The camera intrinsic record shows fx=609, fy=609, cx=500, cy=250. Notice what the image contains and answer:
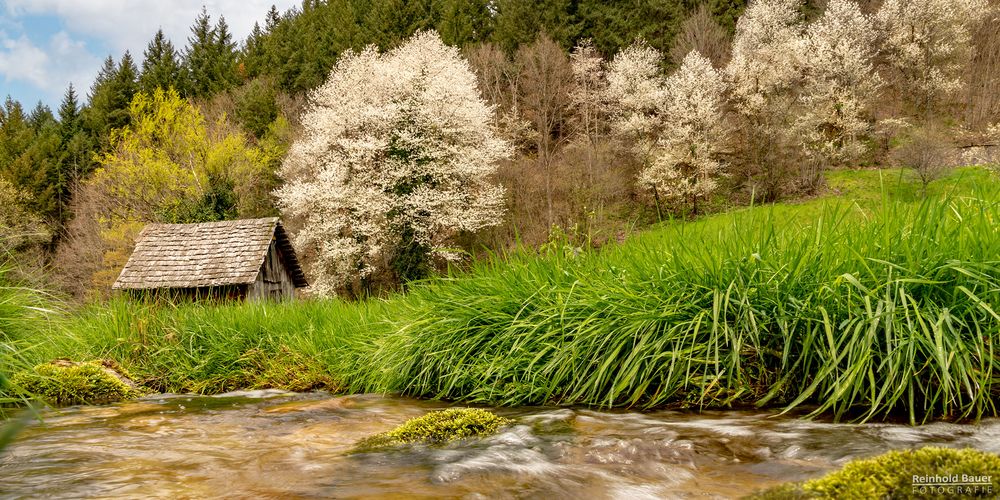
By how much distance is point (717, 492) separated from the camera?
2.25m

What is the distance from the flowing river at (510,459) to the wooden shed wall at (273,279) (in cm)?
1999

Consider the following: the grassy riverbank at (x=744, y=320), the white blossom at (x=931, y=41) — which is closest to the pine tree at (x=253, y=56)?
the white blossom at (x=931, y=41)

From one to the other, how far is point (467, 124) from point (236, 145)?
1575 centimetres

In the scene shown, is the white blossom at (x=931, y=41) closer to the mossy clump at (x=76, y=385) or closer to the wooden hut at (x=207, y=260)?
the wooden hut at (x=207, y=260)

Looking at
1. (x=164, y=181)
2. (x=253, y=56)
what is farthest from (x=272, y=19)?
(x=164, y=181)

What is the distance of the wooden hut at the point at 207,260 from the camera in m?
21.8

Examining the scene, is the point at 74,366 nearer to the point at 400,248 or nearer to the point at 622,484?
the point at 622,484

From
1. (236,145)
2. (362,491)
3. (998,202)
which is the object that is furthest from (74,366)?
(236,145)

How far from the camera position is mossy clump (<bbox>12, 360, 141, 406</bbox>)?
20.8 ft

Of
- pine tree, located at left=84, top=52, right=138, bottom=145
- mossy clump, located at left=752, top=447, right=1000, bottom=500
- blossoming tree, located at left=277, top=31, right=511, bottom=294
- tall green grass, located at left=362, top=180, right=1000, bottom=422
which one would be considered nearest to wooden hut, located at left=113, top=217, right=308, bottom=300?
blossoming tree, located at left=277, top=31, right=511, bottom=294

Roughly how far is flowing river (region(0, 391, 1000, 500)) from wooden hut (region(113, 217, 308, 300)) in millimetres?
18103

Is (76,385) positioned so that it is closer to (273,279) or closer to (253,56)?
(273,279)

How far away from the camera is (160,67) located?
187 feet

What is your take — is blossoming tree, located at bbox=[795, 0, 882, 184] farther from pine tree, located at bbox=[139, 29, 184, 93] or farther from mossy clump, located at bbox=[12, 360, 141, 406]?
pine tree, located at bbox=[139, 29, 184, 93]
